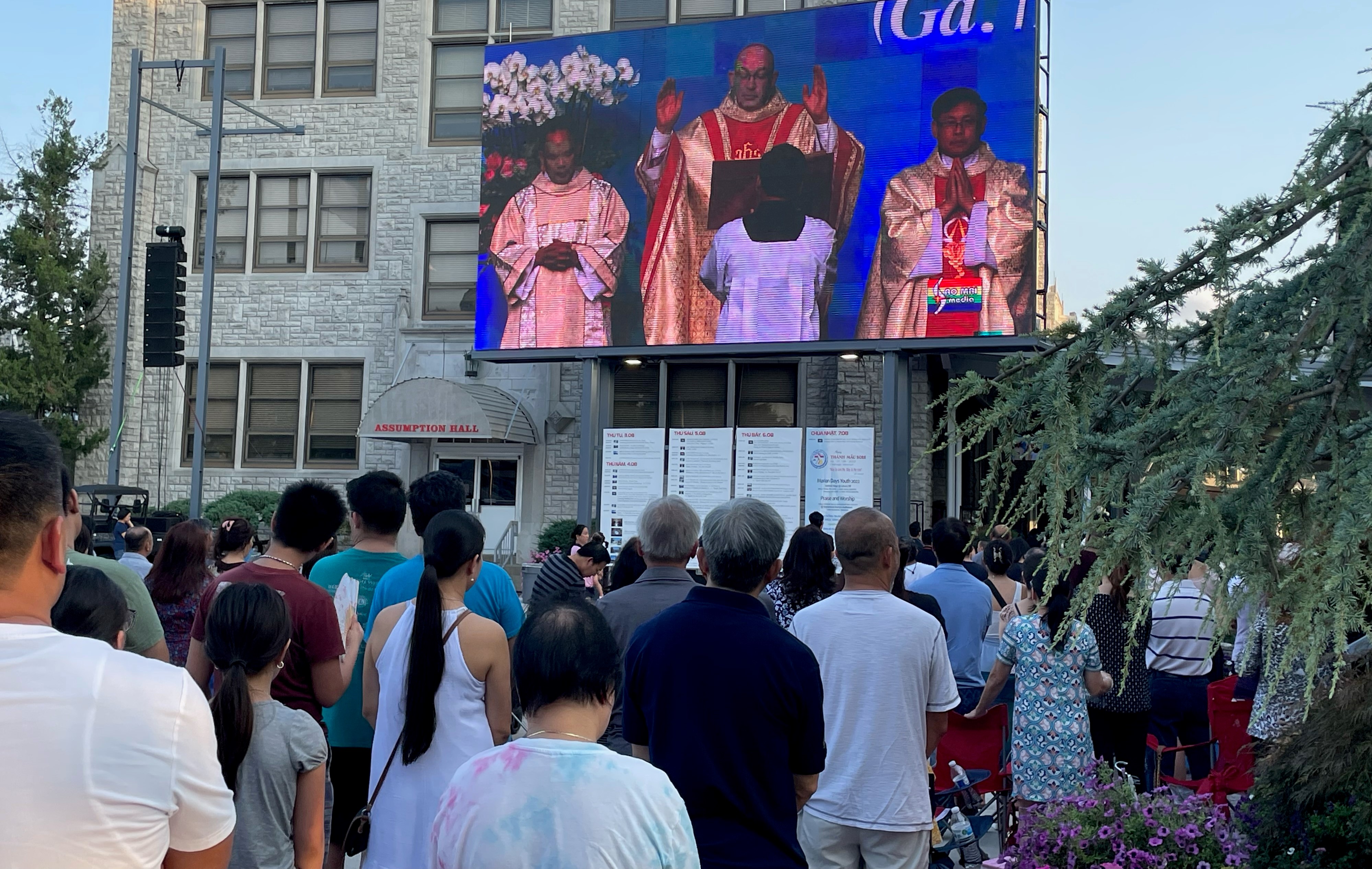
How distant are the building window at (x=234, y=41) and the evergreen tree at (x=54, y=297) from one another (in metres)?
3.09

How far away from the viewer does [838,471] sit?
62.2ft

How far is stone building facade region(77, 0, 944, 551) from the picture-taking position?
76.7 ft

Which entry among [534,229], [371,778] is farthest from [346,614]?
[534,229]

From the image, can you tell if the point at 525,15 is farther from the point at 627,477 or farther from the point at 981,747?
the point at 981,747

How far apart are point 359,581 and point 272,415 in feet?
67.9

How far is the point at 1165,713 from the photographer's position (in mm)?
7789

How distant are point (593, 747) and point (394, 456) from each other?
22.1 metres

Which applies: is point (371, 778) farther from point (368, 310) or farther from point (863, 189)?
point (368, 310)

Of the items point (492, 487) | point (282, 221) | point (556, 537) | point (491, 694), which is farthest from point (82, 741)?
point (282, 221)

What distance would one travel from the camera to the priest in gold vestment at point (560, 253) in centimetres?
2016

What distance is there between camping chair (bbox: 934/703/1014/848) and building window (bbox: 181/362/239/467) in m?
20.6

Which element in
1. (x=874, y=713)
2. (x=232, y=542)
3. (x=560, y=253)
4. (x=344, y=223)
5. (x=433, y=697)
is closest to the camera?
(x=433, y=697)

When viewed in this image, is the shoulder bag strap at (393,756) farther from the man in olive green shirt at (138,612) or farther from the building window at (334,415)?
the building window at (334,415)

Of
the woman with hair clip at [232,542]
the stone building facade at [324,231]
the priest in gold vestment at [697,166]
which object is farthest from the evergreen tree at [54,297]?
the woman with hair clip at [232,542]
